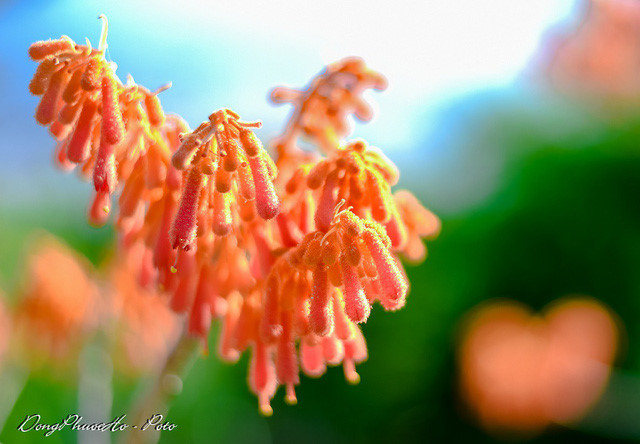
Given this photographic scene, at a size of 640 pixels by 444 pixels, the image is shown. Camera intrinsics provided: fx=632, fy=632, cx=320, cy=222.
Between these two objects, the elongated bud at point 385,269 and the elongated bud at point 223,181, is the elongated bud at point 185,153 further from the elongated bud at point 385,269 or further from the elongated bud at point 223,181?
the elongated bud at point 385,269

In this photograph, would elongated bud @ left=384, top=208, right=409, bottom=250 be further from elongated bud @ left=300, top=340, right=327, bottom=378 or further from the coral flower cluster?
elongated bud @ left=300, top=340, right=327, bottom=378

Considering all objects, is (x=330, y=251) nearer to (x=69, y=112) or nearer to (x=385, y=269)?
(x=385, y=269)

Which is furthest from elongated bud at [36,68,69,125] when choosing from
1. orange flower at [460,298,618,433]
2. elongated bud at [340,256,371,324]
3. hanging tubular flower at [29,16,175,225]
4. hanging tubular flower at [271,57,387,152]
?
orange flower at [460,298,618,433]

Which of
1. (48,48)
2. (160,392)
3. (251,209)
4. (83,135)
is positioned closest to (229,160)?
(251,209)

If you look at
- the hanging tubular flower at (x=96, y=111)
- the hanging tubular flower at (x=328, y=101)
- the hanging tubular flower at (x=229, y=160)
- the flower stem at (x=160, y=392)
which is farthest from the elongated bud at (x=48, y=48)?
the flower stem at (x=160, y=392)

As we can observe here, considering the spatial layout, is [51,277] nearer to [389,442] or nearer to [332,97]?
[332,97]

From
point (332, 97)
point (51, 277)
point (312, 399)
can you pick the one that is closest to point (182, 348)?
point (332, 97)
